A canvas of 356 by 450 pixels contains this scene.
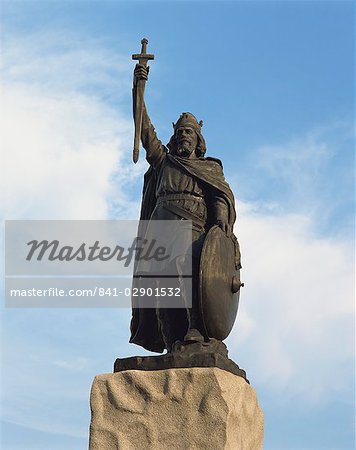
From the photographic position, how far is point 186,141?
930cm

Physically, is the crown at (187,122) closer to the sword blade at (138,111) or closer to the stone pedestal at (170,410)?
the sword blade at (138,111)

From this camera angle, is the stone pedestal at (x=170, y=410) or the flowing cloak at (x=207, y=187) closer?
the stone pedestal at (x=170, y=410)

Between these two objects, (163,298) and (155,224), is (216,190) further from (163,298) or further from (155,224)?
(163,298)

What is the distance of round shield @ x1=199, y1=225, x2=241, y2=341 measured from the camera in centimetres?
831

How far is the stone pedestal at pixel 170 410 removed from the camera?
7.84 m

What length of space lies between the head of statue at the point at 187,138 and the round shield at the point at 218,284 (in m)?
1.10

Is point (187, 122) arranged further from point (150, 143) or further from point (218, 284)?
point (218, 284)

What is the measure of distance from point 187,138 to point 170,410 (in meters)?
2.93

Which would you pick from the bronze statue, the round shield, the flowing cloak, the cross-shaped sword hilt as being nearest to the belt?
the bronze statue

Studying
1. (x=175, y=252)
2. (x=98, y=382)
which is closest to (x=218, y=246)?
(x=175, y=252)

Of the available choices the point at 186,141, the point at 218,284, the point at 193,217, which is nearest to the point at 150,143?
the point at 186,141

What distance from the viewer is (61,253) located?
9.84 metres

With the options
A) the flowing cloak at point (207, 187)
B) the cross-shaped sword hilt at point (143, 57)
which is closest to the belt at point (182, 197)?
the flowing cloak at point (207, 187)

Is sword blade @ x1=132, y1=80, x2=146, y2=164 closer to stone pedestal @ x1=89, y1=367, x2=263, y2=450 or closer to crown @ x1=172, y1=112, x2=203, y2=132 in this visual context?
crown @ x1=172, y1=112, x2=203, y2=132
